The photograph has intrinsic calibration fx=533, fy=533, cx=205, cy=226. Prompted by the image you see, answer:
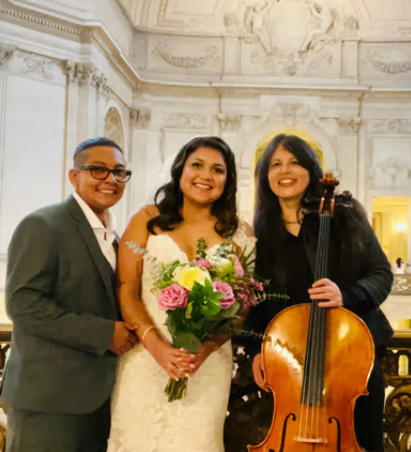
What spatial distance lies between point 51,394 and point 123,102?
12.3 meters

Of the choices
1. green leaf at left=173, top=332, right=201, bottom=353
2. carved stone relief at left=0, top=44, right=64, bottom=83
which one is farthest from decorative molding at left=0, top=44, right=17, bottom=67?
green leaf at left=173, top=332, right=201, bottom=353

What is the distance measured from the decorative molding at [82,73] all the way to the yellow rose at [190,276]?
394 inches

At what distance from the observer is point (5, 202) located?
402 inches

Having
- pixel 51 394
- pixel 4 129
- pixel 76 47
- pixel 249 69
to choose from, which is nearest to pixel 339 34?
pixel 249 69

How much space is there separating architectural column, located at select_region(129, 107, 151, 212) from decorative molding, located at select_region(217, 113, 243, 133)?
203 cm

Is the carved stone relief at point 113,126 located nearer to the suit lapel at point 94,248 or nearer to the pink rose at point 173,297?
the suit lapel at point 94,248

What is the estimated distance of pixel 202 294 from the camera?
2.07m

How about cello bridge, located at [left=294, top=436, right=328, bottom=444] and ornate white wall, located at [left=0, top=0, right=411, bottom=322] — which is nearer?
cello bridge, located at [left=294, top=436, right=328, bottom=444]

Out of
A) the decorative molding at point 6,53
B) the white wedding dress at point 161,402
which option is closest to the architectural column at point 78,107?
the decorative molding at point 6,53

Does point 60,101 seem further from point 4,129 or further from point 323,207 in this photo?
point 323,207

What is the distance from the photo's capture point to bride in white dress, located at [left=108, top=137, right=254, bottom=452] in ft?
7.89

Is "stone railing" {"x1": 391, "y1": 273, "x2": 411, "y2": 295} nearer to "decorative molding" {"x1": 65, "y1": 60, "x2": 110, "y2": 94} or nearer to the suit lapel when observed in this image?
"decorative molding" {"x1": 65, "y1": 60, "x2": 110, "y2": 94}

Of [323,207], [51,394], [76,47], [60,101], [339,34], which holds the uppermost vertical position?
[339,34]

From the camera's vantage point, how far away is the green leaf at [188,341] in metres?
2.14
